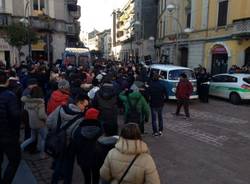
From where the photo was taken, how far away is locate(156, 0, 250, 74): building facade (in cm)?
2177

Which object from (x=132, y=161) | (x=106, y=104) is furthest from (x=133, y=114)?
(x=132, y=161)

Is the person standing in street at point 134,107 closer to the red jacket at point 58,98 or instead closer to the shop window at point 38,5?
the red jacket at point 58,98

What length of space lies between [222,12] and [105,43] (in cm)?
10034

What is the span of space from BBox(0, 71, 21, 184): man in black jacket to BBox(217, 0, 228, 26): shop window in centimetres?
2282

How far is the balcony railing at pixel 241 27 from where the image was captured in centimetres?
2017

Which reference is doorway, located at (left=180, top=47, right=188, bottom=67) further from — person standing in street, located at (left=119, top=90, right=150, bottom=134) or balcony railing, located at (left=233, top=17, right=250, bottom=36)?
person standing in street, located at (left=119, top=90, right=150, bottom=134)

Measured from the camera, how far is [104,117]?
5938mm

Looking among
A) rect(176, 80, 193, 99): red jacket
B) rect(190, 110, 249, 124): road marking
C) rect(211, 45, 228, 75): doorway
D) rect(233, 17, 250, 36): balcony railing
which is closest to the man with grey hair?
rect(176, 80, 193, 99): red jacket

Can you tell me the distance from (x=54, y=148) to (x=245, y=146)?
537 cm

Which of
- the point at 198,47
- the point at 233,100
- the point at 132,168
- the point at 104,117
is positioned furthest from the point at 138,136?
the point at 198,47

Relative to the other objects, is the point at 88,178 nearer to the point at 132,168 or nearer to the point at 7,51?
the point at 132,168

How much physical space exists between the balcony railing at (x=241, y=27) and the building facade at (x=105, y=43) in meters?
87.9

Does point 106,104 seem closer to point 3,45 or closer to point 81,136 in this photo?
point 81,136

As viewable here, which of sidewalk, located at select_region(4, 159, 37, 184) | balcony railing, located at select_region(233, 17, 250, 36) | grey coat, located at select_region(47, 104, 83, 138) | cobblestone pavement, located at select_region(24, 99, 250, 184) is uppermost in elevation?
balcony railing, located at select_region(233, 17, 250, 36)
